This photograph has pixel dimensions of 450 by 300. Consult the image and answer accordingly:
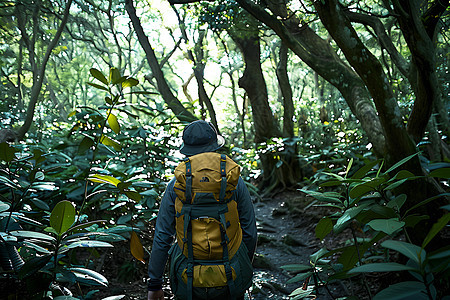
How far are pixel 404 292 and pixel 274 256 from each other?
15.7ft

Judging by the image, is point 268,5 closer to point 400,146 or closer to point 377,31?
point 377,31

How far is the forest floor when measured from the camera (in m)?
3.94

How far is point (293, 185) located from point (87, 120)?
7.13 meters

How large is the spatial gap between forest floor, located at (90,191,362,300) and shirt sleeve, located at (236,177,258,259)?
0.58 metres

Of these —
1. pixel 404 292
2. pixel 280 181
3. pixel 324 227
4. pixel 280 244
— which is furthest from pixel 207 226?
pixel 280 181

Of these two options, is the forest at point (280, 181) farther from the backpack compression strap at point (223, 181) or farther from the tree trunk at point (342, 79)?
the backpack compression strap at point (223, 181)

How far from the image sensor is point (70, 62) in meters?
20.9

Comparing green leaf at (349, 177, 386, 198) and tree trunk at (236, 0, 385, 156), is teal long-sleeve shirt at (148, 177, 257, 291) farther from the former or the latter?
tree trunk at (236, 0, 385, 156)

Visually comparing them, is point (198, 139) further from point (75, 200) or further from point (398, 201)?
point (75, 200)

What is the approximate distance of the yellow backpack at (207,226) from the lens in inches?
83.2

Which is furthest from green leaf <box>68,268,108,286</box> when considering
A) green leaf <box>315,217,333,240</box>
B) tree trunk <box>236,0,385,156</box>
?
tree trunk <box>236,0,385,156</box>

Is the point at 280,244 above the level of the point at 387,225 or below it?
below

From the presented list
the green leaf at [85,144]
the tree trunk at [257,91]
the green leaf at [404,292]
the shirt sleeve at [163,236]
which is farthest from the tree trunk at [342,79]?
the tree trunk at [257,91]

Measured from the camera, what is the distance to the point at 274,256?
5.71 meters
